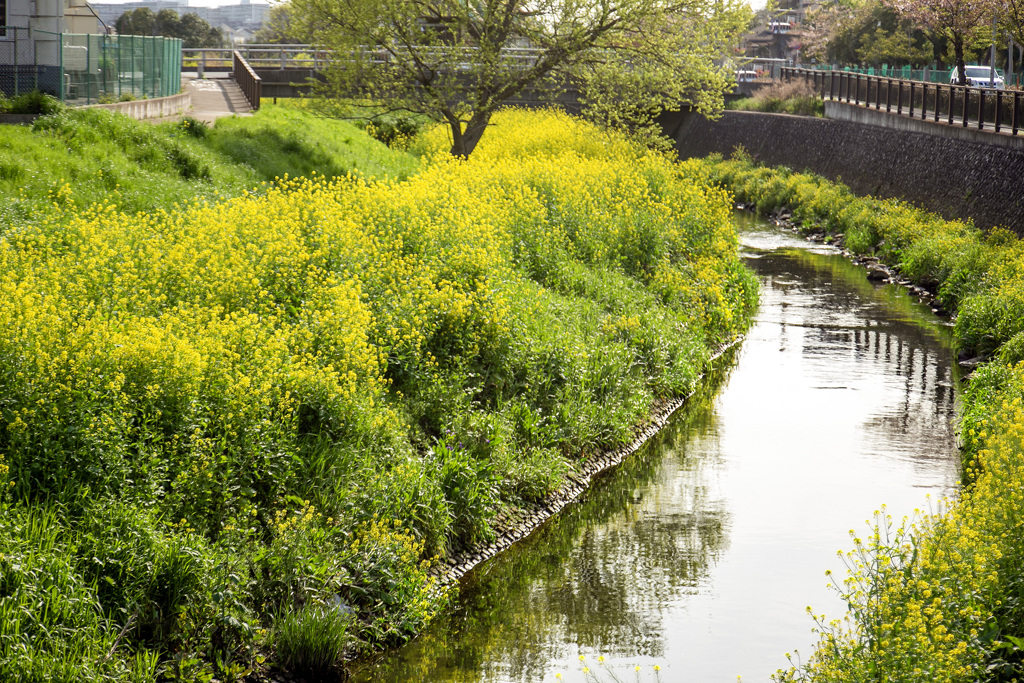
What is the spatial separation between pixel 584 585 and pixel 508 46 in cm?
1680

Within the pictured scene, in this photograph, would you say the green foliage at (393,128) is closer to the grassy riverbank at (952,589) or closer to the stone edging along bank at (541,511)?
the stone edging along bank at (541,511)

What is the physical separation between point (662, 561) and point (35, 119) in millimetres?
12377

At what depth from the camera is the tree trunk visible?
74.9ft

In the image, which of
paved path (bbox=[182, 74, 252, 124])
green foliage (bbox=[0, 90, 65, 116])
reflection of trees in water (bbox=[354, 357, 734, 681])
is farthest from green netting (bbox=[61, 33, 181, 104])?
reflection of trees in water (bbox=[354, 357, 734, 681])

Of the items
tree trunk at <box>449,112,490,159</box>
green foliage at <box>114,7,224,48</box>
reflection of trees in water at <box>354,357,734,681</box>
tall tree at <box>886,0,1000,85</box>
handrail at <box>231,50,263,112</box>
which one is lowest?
reflection of trees in water at <box>354,357,734,681</box>

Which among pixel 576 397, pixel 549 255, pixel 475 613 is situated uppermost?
pixel 549 255

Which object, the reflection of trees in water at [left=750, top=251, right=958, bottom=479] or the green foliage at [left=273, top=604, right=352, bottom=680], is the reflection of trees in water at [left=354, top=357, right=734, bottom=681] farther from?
the reflection of trees in water at [left=750, top=251, right=958, bottom=479]


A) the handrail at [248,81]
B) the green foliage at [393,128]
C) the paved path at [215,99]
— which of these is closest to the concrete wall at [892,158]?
the green foliage at [393,128]

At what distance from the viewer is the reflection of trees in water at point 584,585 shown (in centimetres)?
726

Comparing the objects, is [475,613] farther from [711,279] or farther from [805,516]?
[711,279]

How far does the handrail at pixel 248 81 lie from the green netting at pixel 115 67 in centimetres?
313

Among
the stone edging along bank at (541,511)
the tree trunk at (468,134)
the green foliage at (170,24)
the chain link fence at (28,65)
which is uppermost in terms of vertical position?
the green foliage at (170,24)

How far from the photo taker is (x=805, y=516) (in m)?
9.85

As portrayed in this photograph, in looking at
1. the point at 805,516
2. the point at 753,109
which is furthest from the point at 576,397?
the point at 753,109
